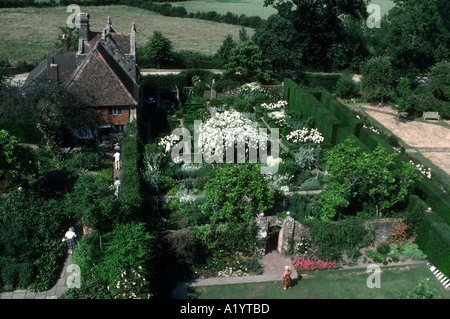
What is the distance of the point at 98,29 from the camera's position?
87125mm

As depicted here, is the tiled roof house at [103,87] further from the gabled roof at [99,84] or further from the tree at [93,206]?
the tree at [93,206]

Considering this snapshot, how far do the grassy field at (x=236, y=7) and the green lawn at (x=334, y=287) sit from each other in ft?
274

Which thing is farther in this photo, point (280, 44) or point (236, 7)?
point (236, 7)

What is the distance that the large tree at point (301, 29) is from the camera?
195 feet

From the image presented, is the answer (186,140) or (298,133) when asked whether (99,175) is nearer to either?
(186,140)

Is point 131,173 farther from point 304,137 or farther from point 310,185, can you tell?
point 304,137

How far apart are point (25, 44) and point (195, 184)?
53717 millimetres

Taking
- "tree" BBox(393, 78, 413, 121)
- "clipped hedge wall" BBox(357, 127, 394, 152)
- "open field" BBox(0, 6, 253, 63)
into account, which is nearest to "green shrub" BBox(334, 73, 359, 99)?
"tree" BBox(393, 78, 413, 121)

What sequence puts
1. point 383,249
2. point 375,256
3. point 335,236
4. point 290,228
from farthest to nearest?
point 383,249 → point 375,256 → point 335,236 → point 290,228

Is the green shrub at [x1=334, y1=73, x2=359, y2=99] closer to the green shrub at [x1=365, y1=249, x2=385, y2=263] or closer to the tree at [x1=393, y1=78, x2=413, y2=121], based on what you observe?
the tree at [x1=393, y1=78, x2=413, y2=121]

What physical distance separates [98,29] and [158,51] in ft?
91.2

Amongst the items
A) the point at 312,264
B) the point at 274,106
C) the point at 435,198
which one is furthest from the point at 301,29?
the point at 312,264

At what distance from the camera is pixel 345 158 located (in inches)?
1268

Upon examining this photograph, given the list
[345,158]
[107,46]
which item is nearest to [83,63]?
[107,46]
